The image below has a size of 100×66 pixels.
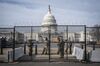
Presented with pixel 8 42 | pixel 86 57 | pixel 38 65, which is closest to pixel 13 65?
pixel 38 65

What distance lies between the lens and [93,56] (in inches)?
635

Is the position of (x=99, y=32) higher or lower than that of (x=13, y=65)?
higher

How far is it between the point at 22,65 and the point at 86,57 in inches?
171

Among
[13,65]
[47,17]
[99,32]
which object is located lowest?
[13,65]

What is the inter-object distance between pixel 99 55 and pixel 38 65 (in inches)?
171

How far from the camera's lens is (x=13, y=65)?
14.3 meters

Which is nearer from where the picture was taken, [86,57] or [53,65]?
[53,65]

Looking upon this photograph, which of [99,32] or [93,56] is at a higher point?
[99,32]

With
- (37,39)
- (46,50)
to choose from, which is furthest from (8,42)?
(46,50)

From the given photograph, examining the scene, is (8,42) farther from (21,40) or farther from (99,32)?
(99,32)

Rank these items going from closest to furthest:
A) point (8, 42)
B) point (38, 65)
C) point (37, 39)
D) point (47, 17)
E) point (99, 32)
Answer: point (38, 65), point (99, 32), point (37, 39), point (8, 42), point (47, 17)

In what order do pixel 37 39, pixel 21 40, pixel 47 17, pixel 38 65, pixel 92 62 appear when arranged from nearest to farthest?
pixel 38 65
pixel 92 62
pixel 21 40
pixel 37 39
pixel 47 17

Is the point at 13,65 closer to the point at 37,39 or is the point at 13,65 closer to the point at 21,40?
the point at 21,40

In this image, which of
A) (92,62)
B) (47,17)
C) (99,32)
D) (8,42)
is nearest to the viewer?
(92,62)
